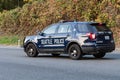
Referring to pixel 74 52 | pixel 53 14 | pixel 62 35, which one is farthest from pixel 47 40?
pixel 53 14

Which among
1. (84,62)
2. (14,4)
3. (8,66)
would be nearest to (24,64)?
(8,66)

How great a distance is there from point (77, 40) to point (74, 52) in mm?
531

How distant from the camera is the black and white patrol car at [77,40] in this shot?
18.6 metres

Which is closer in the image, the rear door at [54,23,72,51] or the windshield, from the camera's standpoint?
the windshield

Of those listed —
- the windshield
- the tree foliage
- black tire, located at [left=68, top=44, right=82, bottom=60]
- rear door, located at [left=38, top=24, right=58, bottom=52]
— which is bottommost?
black tire, located at [left=68, top=44, right=82, bottom=60]

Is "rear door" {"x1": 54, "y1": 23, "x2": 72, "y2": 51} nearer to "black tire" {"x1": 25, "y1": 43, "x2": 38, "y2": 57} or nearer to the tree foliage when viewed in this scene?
"black tire" {"x1": 25, "y1": 43, "x2": 38, "y2": 57}

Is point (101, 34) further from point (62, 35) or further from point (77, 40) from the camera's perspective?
point (62, 35)

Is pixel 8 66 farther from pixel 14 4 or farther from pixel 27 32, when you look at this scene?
pixel 14 4

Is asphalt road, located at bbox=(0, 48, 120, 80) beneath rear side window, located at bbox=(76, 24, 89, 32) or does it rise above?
beneath

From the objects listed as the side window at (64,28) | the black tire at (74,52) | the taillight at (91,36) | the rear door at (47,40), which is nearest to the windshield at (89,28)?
the taillight at (91,36)

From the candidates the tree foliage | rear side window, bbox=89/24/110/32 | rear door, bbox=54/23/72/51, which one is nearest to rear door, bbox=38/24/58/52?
rear door, bbox=54/23/72/51

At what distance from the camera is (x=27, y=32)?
3762 cm

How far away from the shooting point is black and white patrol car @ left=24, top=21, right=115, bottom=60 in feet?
61.2

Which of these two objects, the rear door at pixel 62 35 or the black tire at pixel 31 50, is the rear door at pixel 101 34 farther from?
the black tire at pixel 31 50
